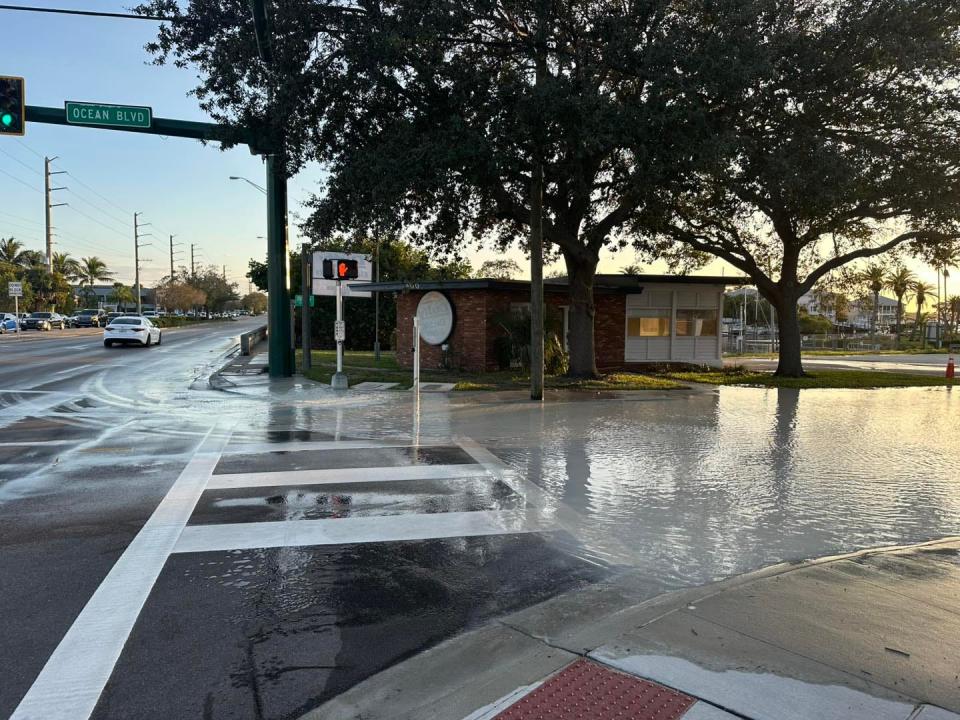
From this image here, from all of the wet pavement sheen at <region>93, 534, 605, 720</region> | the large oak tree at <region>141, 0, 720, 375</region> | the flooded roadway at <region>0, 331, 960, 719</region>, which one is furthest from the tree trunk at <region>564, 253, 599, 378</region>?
the wet pavement sheen at <region>93, 534, 605, 720</region>

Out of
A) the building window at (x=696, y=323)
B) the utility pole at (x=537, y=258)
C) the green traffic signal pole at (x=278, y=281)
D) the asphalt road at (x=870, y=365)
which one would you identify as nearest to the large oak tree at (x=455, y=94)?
the utility pole at (x=537, y=258)

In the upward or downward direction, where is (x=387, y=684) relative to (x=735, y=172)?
downward

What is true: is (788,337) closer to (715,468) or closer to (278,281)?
(278,281)

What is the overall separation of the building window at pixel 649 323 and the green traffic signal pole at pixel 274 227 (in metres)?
12.7

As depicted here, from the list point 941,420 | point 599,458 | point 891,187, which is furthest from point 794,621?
point 891,187

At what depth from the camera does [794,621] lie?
4039mm

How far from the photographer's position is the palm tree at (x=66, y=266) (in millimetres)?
87287

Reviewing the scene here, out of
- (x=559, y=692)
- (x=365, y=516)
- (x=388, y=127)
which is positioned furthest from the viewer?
(x=388, y=127)

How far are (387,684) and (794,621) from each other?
224 cm

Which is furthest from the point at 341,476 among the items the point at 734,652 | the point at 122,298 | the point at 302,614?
the point at 122,298

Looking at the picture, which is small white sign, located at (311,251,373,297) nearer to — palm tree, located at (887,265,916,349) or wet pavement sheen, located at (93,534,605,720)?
wet pavement sheen, located at (93,534,605,720)

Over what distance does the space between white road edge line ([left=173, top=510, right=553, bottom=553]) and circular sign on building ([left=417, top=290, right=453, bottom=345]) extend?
17044 millimetres

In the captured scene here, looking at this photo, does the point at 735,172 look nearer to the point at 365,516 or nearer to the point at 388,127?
the point at 388,127

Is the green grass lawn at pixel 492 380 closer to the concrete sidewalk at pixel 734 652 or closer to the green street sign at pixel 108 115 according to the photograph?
the green street sign at pixel 108 115
